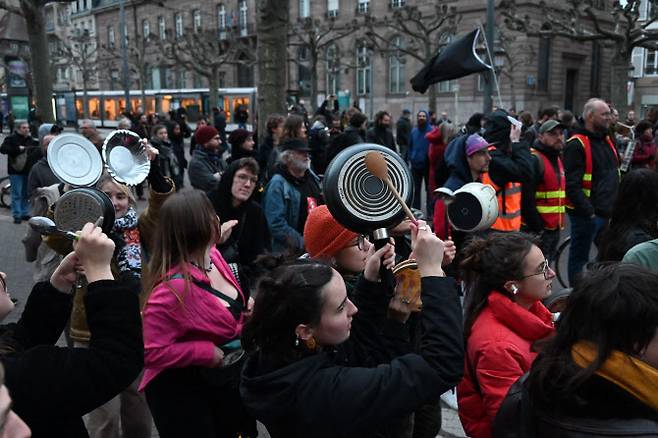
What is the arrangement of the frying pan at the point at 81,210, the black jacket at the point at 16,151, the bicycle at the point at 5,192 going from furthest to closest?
the bicycle at the point at 5,192, the black jacket at the point at 16,151, the frying pan at the point at 81,210

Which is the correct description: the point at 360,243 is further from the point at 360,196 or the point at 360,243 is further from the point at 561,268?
the point at 561,268

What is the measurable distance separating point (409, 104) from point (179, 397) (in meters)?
39.3

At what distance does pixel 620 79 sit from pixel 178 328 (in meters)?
21.7

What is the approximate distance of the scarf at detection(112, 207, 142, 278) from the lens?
340 cm

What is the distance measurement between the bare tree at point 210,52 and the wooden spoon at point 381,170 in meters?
29.2

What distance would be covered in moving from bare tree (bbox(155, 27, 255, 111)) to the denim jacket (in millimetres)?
26269

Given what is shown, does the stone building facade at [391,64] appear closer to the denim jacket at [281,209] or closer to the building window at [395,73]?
the building window at [395,73]

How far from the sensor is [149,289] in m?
2.58

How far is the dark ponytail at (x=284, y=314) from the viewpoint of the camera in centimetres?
172

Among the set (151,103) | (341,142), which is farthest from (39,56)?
(151,103)

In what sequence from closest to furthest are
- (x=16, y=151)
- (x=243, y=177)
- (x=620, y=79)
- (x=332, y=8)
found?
1. (x=243, y=177)
2. (x=16, y=151)
3. (x=620, y=79)
4. (x=332, y=8)

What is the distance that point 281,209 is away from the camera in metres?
4.61

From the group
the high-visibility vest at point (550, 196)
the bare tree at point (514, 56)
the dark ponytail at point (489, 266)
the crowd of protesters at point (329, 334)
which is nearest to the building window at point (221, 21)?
the bare tree at point (514, 56)

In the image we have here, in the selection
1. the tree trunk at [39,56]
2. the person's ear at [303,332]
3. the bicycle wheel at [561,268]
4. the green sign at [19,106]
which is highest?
the tree trunk at [39,56]
